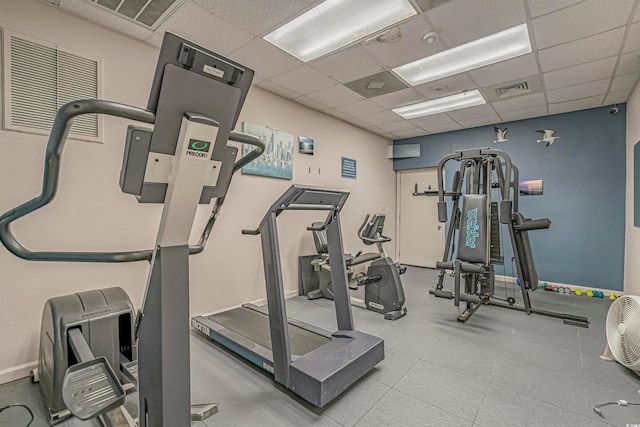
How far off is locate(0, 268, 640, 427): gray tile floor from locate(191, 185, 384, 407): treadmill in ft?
0.44

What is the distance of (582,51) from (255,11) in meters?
3.33

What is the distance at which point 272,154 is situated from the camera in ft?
13.8

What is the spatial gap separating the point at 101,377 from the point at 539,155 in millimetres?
6484

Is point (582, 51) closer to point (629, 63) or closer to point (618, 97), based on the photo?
point (629, 63)

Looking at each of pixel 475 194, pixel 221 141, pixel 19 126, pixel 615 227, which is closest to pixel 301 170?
pixel 475 194

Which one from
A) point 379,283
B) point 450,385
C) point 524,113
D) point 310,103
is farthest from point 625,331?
point 310,103

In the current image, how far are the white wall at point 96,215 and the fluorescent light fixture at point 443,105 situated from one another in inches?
91.1

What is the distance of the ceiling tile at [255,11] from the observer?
237 centimetres

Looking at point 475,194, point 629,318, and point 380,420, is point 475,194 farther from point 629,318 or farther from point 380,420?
point 380,420

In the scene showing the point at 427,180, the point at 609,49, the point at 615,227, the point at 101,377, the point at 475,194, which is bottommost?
the point at 101,377

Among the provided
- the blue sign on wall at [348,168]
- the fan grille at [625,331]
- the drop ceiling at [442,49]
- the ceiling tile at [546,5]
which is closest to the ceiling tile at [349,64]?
the drop ceiling at [442,49]

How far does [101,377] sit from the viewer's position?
1.36 meters

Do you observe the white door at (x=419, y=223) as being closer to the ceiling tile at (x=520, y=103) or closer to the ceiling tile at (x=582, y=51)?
the ceiling tile at (x=520, y=103)

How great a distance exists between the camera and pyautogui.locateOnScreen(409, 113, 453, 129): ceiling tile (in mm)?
5328
